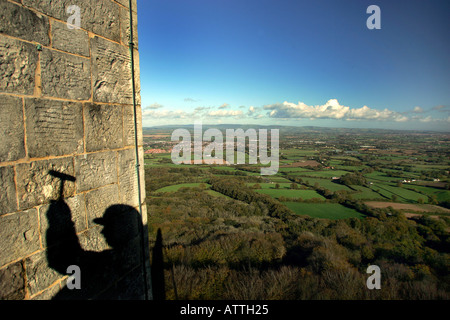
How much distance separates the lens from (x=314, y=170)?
2947 centimetres

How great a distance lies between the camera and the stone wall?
1.01 meters

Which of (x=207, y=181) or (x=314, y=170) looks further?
(x=314, y=170)

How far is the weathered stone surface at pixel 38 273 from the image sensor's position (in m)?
1.10

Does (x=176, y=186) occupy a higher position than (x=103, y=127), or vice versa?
(x=103, y=127)

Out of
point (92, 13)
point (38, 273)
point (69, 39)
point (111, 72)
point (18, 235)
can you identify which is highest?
point (92, 13)

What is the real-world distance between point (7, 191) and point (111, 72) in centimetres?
95

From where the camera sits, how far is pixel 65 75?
1.20 metres

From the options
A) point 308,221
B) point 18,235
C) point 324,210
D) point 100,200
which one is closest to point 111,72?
point 100,200

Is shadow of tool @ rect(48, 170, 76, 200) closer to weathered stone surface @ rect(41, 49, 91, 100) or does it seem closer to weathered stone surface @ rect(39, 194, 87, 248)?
weathered stone surface @ rect(39, 194, 87, 248)

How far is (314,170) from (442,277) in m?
23.1

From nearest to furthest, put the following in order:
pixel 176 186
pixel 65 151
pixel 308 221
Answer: pixel 65 151
pixel 308 221
pixel 176 186

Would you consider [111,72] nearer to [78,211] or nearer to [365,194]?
[78,211]
